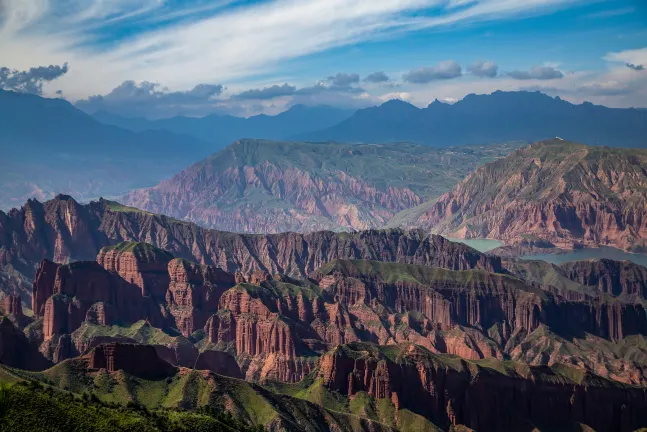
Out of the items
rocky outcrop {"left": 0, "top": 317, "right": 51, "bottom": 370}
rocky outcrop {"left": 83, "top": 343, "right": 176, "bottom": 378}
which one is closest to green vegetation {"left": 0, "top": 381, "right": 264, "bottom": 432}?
rocky outcrop {"left": 83, "top": 343, "right": 176, "bottom": 378}

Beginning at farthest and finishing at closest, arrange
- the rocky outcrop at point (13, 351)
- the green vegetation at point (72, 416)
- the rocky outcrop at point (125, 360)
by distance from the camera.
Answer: the rocky outcrop at point (13, 351) < the rocky outcrop at point (125, 360) < the green vegetation at point (72, 416)

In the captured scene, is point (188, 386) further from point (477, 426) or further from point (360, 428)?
point (477, 426)

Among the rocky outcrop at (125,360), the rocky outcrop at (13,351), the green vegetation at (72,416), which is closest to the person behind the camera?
the green vegetation at (72,416)

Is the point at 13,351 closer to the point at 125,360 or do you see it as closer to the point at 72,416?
the point at 125,360

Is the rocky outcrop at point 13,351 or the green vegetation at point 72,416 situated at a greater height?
the green vegetation at point 72,416

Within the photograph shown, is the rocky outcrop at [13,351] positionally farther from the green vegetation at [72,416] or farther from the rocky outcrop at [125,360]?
the green vegetation at [72,416]

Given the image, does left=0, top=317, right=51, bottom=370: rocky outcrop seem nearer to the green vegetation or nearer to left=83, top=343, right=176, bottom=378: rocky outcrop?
left=83, top=343, right=176, bottom=378: rocky outcrop

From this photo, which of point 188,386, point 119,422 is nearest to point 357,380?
point 188,386

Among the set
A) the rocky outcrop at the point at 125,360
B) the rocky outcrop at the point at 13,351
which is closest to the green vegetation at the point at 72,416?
the rocky outcrop at the point at 125,360

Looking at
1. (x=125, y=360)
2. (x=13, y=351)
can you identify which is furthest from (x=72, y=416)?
(x=13, y=351)
